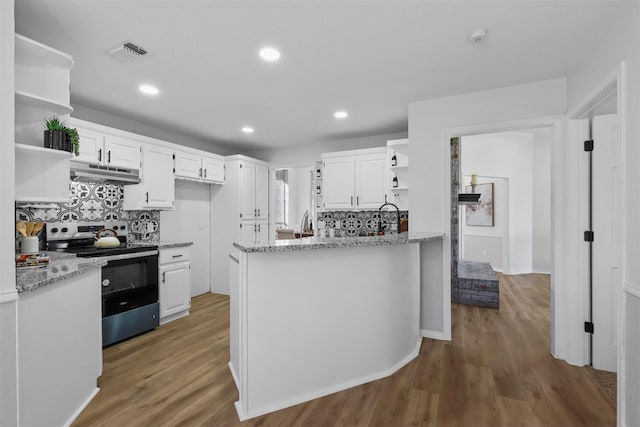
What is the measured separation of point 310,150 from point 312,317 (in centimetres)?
372

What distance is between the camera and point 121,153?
3553 millimetres

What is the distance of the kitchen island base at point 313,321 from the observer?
1999 mm

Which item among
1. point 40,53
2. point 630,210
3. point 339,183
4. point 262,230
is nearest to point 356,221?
point 339,183

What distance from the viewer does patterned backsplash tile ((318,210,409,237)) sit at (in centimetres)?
482

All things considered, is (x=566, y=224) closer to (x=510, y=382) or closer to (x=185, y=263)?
(x=510, y=382)

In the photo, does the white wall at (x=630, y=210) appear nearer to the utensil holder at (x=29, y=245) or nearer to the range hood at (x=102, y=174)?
the utensil holder at (x=29, y=245)

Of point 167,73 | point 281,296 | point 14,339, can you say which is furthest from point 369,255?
point 167,73

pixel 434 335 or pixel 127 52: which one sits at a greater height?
pixel 127 52

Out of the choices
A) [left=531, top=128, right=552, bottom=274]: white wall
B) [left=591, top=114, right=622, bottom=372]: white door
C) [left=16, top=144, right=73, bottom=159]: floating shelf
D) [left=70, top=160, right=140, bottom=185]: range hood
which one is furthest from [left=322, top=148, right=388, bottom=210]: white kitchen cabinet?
[left=531, top=128, right=552, bottom=274]: white wall

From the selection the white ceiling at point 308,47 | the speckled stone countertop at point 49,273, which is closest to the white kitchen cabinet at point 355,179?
the white ceiling at point 308,47

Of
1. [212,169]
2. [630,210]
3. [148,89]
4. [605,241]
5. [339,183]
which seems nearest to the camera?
[630,210]

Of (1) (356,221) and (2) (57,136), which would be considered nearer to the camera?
(2) (57,136)

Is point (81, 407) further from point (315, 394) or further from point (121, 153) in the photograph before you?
point (121, 153)

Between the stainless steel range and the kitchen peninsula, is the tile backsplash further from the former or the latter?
the kitchen peninsula
